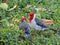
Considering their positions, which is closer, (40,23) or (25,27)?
(25,27)

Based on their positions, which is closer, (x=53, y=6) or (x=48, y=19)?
(x=48, y=19)

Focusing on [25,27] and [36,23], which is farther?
[36,23]

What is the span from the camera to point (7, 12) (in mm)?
7898

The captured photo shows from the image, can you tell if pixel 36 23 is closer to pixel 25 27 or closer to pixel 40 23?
pixel 40 23

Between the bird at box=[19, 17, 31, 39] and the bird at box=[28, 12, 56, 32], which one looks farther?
the bird at box=[28, 12, 56, 32]

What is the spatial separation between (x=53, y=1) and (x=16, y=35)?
244cm

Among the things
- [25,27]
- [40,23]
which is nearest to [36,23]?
[40,23]

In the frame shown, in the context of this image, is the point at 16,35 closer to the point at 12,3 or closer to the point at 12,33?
the point at 12,33

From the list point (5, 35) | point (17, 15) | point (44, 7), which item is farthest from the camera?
point (44, 7)

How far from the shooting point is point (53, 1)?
8.85 meters

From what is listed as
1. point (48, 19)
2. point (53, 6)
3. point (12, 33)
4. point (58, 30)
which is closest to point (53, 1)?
point (53, 6)

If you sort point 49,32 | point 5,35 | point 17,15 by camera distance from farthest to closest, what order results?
point 17,15 < point 49,32 < point 5,35

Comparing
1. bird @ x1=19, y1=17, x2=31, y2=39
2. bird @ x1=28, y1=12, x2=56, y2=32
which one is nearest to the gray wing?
bird @ x1=28, y1=12, x2=56, y2=32

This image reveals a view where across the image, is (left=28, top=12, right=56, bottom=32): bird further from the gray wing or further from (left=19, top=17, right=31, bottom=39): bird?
(left=19, top=17, right=31, bottom=39): bird
